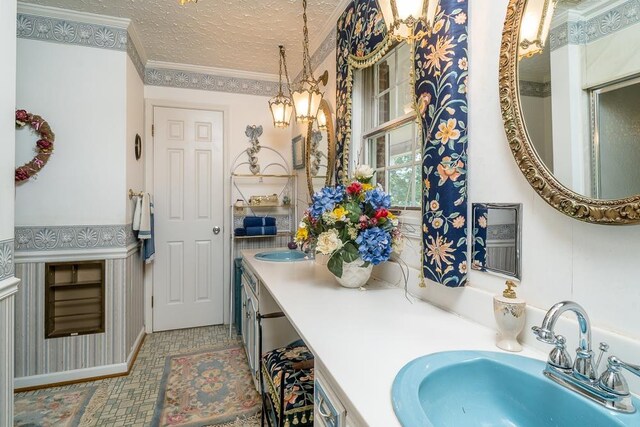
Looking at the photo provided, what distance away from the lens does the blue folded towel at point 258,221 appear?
3.06m

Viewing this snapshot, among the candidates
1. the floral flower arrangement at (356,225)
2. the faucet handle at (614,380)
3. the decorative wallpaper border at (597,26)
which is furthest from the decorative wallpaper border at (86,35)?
the faucet handle at (614,380)

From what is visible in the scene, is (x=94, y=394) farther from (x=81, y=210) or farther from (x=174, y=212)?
(x=174, y=212)

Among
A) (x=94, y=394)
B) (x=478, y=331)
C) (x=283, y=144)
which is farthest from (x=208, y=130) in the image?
(x=478, y=331)

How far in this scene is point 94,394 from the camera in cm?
214

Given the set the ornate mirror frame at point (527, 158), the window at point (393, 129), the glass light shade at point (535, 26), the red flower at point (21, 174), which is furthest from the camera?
the red flower at point (21, 174)

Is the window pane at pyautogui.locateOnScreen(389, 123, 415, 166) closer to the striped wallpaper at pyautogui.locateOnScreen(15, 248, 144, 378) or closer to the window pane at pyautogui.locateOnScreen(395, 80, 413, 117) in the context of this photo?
the window pane at pyautogui.locateOnScreen(395, 80, 413, 117)

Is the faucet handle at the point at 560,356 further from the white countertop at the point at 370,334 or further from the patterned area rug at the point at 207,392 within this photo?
the patterned area rug at the point at 207,392

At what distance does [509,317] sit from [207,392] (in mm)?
1974

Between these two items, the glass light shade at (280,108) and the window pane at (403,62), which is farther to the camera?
the glass light shade at (280,108)

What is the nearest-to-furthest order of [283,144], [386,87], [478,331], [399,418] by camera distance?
1. [399,418]
2. [478,331]
3. [386,87]
4. [283,144]

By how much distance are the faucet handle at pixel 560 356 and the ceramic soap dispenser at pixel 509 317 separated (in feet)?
0.51

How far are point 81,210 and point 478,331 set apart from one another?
101 inches


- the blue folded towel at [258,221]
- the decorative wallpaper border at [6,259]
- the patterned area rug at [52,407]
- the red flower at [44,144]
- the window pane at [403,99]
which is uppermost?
the window pane at [403,99]

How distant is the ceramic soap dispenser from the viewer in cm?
90
